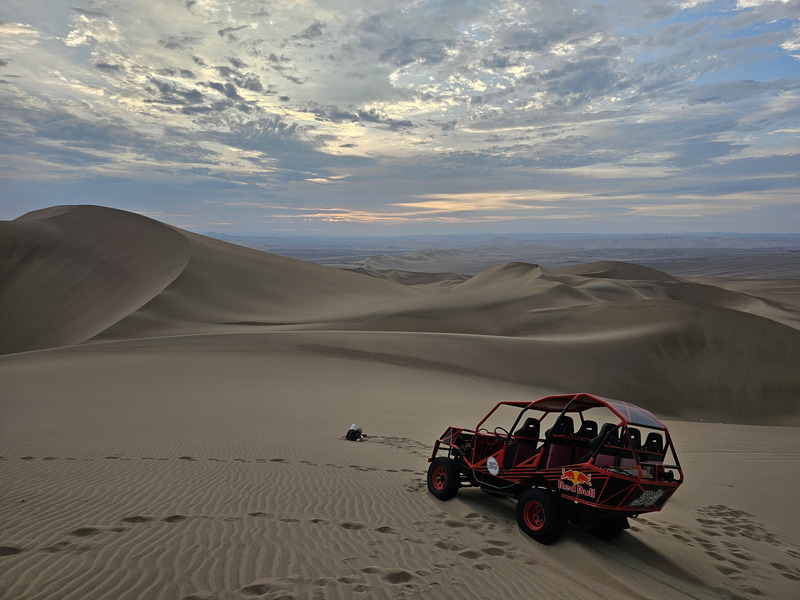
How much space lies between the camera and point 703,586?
5.41 meters

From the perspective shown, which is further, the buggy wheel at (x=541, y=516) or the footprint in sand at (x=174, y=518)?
the buggy wheel at (x=541, y=516)

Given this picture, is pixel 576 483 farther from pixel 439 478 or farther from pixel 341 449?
pixel 341 449

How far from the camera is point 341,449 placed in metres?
10.7

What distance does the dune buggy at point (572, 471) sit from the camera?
18.5 ft

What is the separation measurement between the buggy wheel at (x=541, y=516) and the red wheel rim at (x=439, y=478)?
1.51m

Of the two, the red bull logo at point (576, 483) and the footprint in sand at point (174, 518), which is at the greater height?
the red bull logo at point (576, 483)

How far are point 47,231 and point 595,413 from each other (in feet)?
164

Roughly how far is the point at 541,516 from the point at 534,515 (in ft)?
0.33

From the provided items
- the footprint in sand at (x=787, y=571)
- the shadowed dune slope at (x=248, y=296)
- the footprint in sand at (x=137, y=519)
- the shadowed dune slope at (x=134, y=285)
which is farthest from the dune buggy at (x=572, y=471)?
the shadowed dune slope at (x=134, y=285)

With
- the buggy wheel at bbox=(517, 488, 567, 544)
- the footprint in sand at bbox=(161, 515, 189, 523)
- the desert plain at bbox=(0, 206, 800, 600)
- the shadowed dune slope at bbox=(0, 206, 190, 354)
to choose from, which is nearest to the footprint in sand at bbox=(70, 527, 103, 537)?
the desert plain at bbox=(0, 206, 800, 600)

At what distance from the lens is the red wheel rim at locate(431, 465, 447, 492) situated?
24.9 feet

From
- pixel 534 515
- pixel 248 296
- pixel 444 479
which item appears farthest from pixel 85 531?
pixel 248 296

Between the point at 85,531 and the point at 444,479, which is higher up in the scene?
the point at 85,531

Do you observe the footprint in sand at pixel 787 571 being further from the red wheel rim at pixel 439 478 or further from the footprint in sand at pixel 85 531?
the footprint in sand at pixel 85 531
